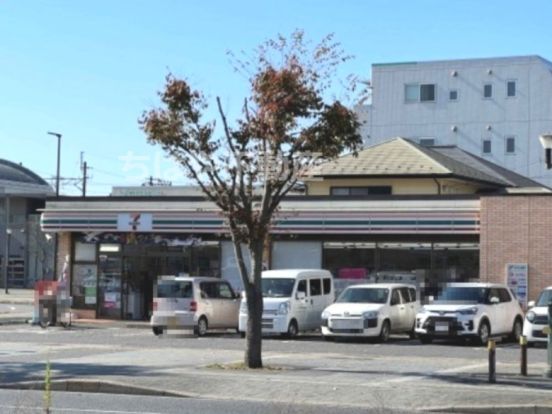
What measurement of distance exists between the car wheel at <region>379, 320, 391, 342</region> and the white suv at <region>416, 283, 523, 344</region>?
1095 mm

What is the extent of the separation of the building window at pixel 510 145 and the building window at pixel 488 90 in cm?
290

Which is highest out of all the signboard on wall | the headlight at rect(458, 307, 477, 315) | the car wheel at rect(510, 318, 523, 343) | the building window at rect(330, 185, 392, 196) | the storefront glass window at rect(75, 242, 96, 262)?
the building window at rect(330, 185, 392, 196)

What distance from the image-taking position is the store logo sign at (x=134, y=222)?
3466cm

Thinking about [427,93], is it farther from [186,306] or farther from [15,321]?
[186,306]

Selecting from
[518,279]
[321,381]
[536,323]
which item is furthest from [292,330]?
[321,381]

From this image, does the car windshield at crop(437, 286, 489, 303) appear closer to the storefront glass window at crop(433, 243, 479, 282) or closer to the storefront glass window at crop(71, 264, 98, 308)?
the storefront glass window at crop(433, 243, 479, 282)

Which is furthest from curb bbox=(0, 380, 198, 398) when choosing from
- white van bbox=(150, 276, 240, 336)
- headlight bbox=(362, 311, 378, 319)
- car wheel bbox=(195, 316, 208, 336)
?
car wheel bbox=(195, 316, 208, 336)

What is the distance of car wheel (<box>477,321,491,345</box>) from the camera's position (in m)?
25.0

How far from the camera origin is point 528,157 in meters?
59.9

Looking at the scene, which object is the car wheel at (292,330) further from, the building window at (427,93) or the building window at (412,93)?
the building window at (412,93)

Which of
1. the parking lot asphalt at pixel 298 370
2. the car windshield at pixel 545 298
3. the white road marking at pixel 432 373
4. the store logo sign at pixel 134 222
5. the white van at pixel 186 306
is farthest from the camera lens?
the store logo sign at pixel 134 222

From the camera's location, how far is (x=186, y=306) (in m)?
28.4

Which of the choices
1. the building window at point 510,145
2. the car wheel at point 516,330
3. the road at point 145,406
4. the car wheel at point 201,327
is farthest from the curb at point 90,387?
the building window at point 510,145

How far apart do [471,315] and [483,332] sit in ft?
1.97
